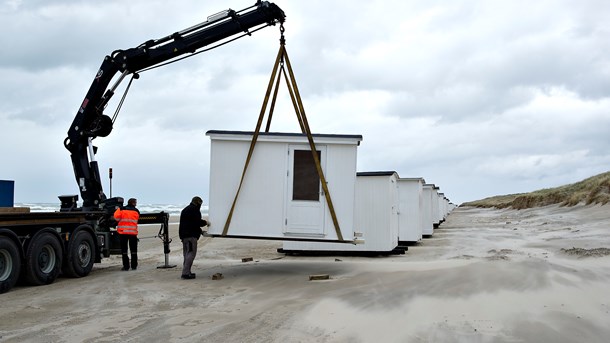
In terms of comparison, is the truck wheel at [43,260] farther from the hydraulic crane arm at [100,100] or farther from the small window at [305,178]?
the small window at [305,178]

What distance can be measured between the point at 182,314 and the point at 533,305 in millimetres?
5234

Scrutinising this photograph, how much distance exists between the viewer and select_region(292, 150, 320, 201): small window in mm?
12773

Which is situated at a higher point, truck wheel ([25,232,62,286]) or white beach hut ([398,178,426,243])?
white beach hut ([398,178,426,243])

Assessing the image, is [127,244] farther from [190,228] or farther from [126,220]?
[190,228]

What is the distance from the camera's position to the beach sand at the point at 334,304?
7289 millimetres

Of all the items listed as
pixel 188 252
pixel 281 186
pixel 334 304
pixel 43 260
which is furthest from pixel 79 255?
pixel 334 304

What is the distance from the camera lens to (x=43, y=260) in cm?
1212

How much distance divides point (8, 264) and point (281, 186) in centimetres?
565

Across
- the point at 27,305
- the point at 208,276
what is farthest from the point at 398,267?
the point at 27,305

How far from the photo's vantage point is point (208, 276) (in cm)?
1312

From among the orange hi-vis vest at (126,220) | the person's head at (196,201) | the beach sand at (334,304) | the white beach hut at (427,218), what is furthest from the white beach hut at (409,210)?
the orange hi-vis vest at (126,220)

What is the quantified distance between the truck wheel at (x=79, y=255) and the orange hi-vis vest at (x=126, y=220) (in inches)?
29.2

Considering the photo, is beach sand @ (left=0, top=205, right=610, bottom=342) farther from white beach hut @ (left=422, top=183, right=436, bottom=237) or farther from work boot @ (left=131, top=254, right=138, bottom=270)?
white beach hut @ (left=422, top=183, right=436, bottom=237)

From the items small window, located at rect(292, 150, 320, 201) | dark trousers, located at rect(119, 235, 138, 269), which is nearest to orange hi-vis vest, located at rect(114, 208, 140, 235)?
Answer: dark trousers, located at rect(119, 235, 138, 269)
